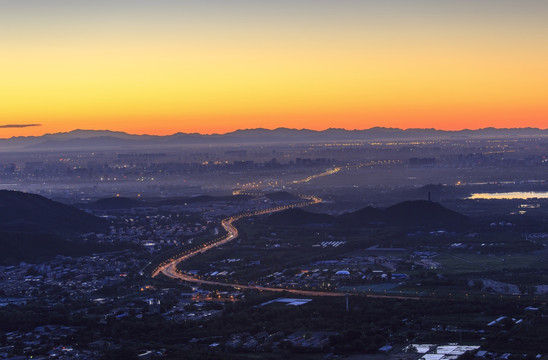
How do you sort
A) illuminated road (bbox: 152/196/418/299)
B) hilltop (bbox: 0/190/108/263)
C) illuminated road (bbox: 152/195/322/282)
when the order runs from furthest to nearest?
hilltop (bbox: 0/190/108/263), illuminated road (bbox: 152/195/322/282), illuminated road (bbox: 152/196/418/299)

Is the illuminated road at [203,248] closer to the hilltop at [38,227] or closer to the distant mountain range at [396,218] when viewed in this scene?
the distant mountain range at [396,218]

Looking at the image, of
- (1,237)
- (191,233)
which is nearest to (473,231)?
(191,233)

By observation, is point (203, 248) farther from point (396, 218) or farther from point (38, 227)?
point (396, 218)

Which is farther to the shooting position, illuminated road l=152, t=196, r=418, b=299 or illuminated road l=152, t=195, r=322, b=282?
illuminated road l=152, t=195, r=322, b=282

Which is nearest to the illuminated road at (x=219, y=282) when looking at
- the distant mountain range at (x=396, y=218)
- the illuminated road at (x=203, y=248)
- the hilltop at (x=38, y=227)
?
the illuminated road at (x=203, y=248)

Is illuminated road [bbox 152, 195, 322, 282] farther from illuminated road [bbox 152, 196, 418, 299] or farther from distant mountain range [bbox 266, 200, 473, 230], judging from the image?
distant mountain range [bbox 266, 200, 473, 230]

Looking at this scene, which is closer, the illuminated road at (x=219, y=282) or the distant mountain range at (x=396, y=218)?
the illuminated road at (x=219, y=282)

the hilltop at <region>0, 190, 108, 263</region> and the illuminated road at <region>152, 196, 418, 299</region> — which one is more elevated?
the hilltop at <region>0, 190, 108, 263</region>

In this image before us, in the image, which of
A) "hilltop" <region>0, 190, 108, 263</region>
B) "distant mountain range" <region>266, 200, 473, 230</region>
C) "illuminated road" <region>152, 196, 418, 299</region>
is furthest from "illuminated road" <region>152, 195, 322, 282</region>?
"hilltop" <region>0, 190, 108, 263</region>
